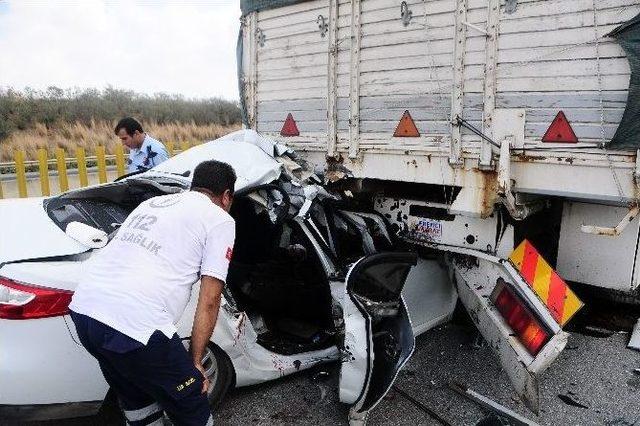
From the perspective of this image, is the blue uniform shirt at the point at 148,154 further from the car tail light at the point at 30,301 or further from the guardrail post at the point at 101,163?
the guardrail post at the point at 101,163

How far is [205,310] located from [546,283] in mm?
2171

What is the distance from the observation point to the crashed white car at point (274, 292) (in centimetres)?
222

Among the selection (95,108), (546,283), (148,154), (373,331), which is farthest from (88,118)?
(546,283)

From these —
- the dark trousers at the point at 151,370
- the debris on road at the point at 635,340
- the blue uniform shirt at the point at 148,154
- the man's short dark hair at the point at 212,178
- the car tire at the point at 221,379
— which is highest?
the man's short dark hair at the point at 212,178

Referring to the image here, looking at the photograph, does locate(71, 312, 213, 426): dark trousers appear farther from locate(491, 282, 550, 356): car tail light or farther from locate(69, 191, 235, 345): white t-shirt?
locate(491, 282, 550, 356): car tail light

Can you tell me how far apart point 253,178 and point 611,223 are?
231 centimetres

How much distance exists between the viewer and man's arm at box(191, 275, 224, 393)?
1995mm

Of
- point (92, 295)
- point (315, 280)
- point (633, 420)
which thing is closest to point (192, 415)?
point (92, 295)

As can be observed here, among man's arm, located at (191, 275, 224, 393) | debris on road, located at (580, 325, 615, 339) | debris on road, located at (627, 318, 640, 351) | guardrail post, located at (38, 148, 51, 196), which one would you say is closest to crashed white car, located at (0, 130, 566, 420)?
man's arm, located at (191, 275, 224, 393)

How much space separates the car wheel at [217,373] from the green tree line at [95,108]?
1758 centimetres

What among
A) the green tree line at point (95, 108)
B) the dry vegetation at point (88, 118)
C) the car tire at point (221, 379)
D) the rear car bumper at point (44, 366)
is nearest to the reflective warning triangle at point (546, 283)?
the car tire at point (221, 379)

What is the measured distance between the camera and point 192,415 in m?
2.05

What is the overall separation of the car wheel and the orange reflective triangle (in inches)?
74.1

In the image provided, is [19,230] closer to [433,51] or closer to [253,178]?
[253,178]
